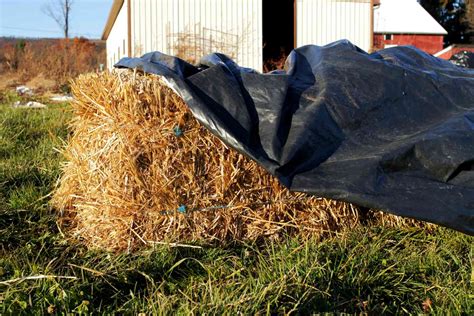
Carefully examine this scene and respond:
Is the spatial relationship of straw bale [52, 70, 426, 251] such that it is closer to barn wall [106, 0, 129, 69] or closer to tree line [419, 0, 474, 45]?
barn wall [106, 0, 129, 69]

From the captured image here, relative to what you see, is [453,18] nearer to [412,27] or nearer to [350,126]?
[412,27]

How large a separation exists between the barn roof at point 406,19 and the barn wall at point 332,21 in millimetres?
16538

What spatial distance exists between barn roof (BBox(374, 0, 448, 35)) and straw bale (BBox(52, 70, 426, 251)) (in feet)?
94.3

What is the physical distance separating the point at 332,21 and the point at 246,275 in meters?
12.6

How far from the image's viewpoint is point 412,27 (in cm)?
3209

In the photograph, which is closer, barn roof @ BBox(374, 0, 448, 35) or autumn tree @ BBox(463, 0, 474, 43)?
barn roof @ BBox(374, 0, 448, 35)

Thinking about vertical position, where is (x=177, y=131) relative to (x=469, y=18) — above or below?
below

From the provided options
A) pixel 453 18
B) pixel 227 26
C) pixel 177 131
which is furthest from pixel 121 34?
pixel 453 18

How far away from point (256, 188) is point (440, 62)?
5.98 ft

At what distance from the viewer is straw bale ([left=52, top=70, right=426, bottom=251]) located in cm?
323

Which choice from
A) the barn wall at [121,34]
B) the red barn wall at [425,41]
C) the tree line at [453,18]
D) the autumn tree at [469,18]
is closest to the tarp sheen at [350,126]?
the barn wall at [121,34]

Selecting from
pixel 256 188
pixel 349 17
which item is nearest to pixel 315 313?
pixel 256 188

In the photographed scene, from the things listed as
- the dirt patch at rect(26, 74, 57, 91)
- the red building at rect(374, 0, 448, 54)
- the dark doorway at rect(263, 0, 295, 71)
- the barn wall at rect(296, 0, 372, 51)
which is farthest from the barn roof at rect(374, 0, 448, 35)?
the dirt patch at rect(26, 74, 57, 91)

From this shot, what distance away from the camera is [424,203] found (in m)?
2.89
